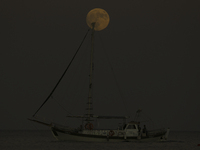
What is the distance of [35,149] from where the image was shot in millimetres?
45625

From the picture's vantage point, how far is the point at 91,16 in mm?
46781

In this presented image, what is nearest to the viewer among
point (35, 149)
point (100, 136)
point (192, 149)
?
point (100, 136)

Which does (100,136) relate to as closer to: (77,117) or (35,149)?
(77,117)

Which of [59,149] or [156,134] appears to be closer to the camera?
[59,149]

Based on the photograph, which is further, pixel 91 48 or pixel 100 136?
pixel 91 48

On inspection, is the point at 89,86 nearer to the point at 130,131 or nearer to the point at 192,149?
the point at 130,131

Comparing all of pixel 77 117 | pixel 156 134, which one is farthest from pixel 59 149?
pixel 156 134

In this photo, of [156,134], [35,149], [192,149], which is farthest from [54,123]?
[192,149]

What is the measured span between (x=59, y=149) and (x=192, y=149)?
843 inches

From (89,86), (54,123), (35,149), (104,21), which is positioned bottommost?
(35,149)

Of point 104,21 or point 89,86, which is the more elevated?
point 104,21

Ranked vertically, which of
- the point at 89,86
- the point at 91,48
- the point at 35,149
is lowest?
the point at 35,149

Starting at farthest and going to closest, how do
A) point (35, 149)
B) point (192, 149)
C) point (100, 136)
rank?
point (192, 149), point (35, 149), point (100, 136)

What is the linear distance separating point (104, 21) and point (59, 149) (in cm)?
1980
